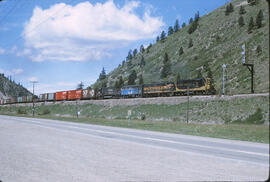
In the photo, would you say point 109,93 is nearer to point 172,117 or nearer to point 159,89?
point 159,89

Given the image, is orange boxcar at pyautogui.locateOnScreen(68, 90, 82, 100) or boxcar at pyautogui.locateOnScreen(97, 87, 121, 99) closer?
boxcar at pyautogui.locateOnScreen(97, 87, 121, 99)

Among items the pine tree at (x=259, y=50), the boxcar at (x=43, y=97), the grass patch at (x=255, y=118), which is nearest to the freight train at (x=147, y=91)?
the boxcar at (x=43, y=97)

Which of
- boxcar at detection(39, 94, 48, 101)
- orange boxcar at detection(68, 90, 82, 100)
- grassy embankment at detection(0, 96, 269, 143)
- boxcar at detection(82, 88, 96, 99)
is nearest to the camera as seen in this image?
grassy embankment at detection(0, 96, 269, 143)

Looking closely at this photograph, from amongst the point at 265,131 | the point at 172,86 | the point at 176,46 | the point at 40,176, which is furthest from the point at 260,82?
the point at 176,46

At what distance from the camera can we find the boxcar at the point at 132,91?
6893cm

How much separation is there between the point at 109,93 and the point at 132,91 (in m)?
10.2

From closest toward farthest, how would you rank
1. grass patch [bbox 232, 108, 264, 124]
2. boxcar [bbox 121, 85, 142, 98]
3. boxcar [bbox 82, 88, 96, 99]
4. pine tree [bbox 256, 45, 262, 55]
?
pine tree [bbox 256, 45, 262, 55] → grass patch [bbox 232, 108, 264, 124] → boxcar [bbox 121, 85, 142, 98] → boxcar [bbox 82, 88, 96, 99]

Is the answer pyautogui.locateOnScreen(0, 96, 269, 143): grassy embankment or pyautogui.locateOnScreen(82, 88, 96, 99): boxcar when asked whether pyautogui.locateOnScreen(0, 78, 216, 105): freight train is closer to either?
pyautogui.locateOnScreen(82, 88, 96, 99): boxcar

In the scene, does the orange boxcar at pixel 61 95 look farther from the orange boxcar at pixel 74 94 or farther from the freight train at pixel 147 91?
the orange boxcar at pixel 74 94

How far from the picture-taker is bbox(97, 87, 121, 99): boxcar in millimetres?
76250

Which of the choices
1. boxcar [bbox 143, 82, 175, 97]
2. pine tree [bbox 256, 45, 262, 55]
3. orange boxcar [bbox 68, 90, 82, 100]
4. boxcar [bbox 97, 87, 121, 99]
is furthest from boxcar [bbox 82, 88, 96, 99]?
pine tree [bbox 256, 45, 262, 55]

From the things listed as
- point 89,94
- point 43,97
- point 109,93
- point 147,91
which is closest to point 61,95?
point 89,94

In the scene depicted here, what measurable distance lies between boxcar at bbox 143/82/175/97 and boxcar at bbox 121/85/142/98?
186 cm

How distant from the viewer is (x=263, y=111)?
188cm
